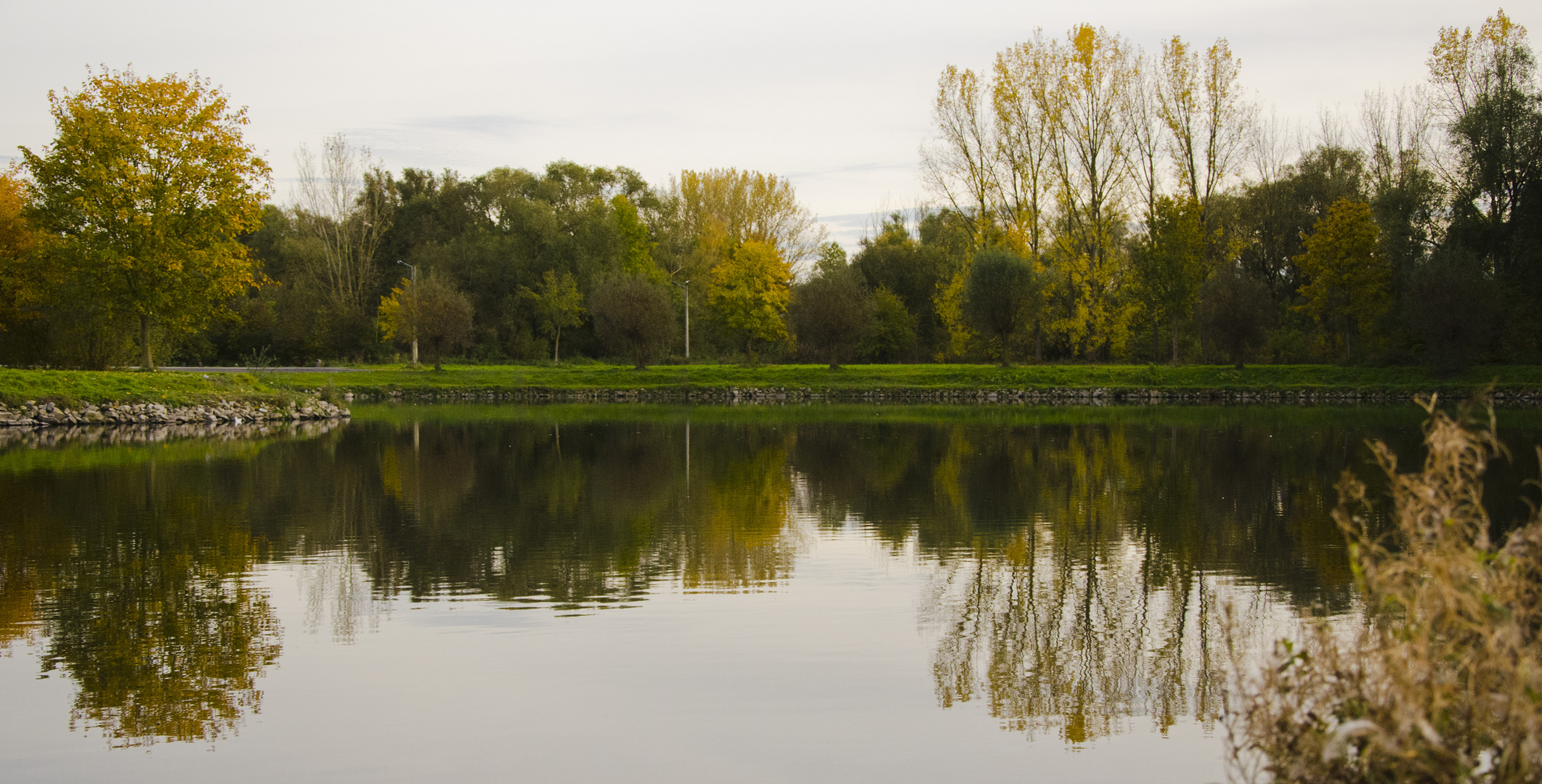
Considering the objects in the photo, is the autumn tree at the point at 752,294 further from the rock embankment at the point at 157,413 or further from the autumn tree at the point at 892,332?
the rock embankment at the point at 157,413

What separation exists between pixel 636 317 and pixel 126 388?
2342cm

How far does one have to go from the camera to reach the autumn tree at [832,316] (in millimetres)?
50000

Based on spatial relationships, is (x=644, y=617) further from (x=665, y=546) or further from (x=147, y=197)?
(x=147, y=197)

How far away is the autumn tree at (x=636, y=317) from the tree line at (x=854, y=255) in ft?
0.46

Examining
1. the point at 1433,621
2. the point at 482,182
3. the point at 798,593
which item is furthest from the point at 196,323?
the point at 1433,621

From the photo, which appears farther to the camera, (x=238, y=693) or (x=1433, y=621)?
(x=238, y=693)

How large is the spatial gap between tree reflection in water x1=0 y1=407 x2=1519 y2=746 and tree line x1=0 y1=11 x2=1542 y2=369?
1483 cm

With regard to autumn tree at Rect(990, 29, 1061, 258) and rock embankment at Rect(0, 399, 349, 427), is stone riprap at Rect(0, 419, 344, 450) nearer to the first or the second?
rock embankment at Rect(0, 399, 349, 427)

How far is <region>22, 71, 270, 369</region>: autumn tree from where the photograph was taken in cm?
3272

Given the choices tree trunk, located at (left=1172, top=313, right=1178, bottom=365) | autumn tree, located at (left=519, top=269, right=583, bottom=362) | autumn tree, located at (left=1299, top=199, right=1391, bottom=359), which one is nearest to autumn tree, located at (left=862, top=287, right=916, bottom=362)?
tree trunk, located at (left=1172, top=313, right=1178, bottom=365)

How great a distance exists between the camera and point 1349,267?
155 feet

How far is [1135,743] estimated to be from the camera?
5.74 meters

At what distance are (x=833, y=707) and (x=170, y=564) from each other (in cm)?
699

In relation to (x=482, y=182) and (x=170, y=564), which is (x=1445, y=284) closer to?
(x=170, y=564)
